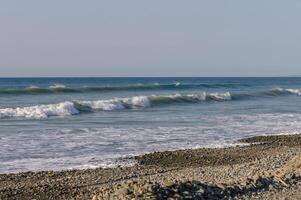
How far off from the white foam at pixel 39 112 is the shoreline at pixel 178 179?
15772 millimetres

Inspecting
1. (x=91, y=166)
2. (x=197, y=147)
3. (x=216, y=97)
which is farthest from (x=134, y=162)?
(x=216, y=97)

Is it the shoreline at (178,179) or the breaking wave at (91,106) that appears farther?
the breaking wave at (91,106)

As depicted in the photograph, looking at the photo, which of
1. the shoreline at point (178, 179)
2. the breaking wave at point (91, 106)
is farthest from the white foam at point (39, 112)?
the shoreline at point (178, 179)

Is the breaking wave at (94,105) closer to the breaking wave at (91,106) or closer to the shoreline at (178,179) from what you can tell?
the breaking wave at (91,106)

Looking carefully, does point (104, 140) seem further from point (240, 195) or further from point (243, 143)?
point (240, 195)

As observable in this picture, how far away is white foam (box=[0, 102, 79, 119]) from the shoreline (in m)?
15.8

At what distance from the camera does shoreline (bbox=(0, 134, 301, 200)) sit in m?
9.48

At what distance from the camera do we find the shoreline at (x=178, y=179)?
31.1 feet

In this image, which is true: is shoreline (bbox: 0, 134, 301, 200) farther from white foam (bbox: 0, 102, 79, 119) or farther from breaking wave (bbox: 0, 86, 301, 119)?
breaking wave (bbox: 0, 86, 301, 119)

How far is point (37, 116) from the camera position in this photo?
101 feet

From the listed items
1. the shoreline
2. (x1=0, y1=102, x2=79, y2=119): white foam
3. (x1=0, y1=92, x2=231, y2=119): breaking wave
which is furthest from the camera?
(x1=0, y1=92, x2=231, y2=119): breaking wave

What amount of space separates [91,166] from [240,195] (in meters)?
5.51

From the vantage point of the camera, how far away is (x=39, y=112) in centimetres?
3183

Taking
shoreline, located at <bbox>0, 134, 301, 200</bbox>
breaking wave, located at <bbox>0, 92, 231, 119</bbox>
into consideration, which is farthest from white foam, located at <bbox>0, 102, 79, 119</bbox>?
shoreline, located at <bbox>0, 134, 301, 200</bbox>
